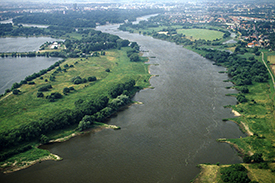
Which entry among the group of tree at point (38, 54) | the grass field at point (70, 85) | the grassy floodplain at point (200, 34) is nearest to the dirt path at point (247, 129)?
the grass field at point (70, 85)

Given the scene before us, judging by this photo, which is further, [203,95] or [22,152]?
[203,95]

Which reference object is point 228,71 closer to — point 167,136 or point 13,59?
point 167,136

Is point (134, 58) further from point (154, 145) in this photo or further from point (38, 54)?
point (154, 145)

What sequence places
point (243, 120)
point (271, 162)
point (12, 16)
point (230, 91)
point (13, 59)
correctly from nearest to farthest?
point (271, 162), point (243, 120), point (230, 91), point (13, 59), point (12, 16)

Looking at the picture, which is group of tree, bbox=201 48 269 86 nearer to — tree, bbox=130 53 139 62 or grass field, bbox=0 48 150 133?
grass field, bbox=0 48 150 133

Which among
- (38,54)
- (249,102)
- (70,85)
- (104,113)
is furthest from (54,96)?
(38,54)

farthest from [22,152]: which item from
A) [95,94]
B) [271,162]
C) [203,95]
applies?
[203,95]
